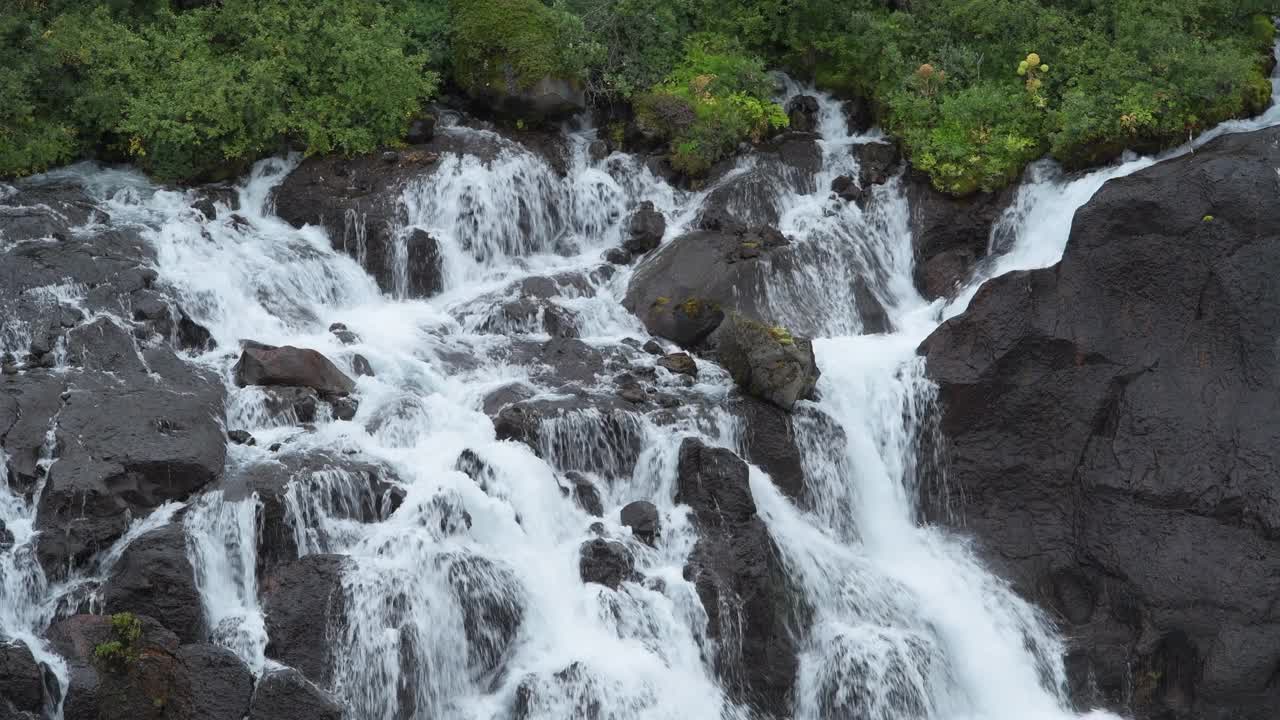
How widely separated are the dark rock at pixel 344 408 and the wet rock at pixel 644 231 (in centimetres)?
567

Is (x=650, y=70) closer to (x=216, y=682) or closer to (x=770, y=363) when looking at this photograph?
(x=770, y=363)

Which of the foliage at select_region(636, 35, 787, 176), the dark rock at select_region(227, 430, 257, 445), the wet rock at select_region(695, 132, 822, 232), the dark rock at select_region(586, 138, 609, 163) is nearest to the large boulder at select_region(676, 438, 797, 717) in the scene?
the dark rock at select_region(227, 430, 257, 445)

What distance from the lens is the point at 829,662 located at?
1412 centimetres

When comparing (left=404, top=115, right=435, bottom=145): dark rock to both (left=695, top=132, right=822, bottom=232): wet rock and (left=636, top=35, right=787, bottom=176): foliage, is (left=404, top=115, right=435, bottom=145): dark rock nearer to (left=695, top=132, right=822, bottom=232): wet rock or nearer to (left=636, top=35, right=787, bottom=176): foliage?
(left=636, top=35, right=787, bottom=176): foliage

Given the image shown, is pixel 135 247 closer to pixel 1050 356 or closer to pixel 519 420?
pixel 519 420

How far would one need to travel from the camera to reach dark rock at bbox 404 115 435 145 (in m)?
20.5

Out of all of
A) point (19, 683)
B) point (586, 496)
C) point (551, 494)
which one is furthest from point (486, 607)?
point (19, 683)

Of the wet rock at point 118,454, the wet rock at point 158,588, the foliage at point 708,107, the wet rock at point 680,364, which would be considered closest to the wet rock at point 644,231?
the foliage at point 708,107

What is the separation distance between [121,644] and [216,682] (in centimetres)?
93

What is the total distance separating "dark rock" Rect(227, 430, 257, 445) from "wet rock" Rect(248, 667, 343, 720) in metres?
3.19

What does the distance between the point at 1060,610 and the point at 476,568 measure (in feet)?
23.1

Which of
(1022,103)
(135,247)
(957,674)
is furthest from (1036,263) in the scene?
(135,247)

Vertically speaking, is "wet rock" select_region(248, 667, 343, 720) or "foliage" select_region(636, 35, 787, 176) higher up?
"foliage" select_region(636, 35, 787, 176)

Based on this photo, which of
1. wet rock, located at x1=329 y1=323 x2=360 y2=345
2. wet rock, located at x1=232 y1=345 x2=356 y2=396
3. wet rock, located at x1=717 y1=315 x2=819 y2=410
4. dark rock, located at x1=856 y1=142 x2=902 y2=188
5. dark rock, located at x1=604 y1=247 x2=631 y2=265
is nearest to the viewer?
wet rock, located at x1=232 y1=345 x2=356 y2=396
